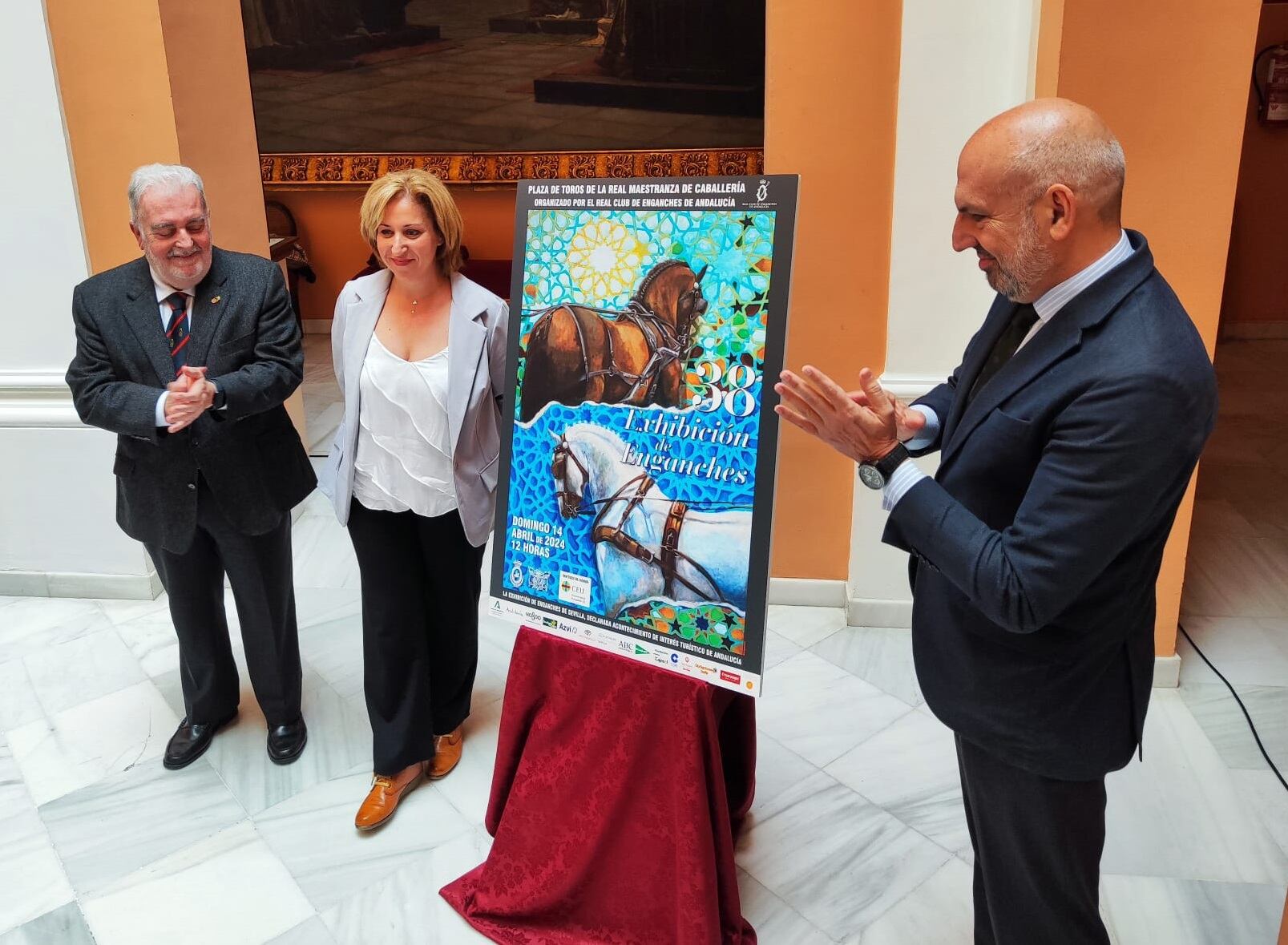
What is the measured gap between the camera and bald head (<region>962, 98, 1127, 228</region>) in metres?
1.51

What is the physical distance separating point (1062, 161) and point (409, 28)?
7.29 meters

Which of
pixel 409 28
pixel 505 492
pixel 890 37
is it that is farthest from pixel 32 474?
pixel 409 28

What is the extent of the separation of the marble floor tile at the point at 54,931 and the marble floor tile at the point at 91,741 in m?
0.54

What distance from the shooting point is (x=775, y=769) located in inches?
122

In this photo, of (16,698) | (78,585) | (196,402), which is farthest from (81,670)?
(196,402)

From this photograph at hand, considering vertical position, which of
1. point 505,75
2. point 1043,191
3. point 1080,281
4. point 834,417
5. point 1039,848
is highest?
point 505,75

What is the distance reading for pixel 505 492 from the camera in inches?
89.9

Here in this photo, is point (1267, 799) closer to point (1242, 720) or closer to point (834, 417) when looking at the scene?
point (1242, 720)

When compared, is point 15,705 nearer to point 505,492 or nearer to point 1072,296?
point 505,492

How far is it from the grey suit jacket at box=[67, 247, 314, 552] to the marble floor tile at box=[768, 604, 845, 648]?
6.26ft

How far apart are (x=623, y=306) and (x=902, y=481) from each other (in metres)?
0.71

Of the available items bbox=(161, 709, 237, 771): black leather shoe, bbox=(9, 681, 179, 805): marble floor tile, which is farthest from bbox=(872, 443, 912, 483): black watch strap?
bbox=(9, 681, 179, 805): marble floor tile

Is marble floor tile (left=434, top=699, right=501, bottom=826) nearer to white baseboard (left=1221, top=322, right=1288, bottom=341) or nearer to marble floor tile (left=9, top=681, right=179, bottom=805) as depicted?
marble floor tile (left=9, top=681, right=179, bottom=805)

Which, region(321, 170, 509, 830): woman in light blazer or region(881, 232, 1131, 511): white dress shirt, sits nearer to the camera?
region(881, 232, 1131, 511): white dress shirt
